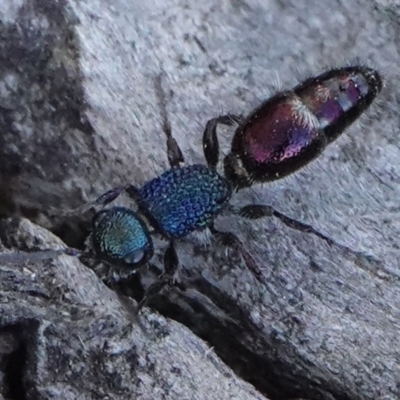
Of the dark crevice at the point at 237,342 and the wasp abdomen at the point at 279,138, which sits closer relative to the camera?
the dark crevice at the point at 237,342

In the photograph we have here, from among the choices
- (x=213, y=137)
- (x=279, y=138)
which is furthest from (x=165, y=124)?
(x=279, y=138)

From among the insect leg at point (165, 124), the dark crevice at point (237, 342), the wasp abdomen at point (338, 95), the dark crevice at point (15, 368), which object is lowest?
the dark crevice at point (15, 368)

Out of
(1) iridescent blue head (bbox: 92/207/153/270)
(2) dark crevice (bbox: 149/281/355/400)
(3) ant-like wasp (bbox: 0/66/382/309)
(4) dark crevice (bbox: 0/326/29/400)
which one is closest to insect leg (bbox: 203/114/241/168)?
(3) ant-like wasp (bbox: 0/66/382/309)

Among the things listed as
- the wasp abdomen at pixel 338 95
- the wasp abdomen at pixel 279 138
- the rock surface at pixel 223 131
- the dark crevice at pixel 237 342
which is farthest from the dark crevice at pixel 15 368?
the wasp abdomen at pixel 338 95

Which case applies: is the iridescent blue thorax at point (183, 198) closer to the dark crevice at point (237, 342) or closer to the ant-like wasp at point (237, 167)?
the ant-like wasp at point (237, 167)

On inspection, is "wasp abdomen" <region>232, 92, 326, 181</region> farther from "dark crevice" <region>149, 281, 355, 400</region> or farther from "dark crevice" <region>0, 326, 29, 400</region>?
"dark crevice" <region>0, 326, 29, 400</region>

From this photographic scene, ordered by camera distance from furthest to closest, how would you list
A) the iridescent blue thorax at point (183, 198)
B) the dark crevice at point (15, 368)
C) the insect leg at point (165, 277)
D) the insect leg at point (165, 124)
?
the iridescent blue thorax at point (183, 198) < the insect leg at point (165, 124) < the insect leg at point (165, 277) < the dark crevice at point (15, 368)
